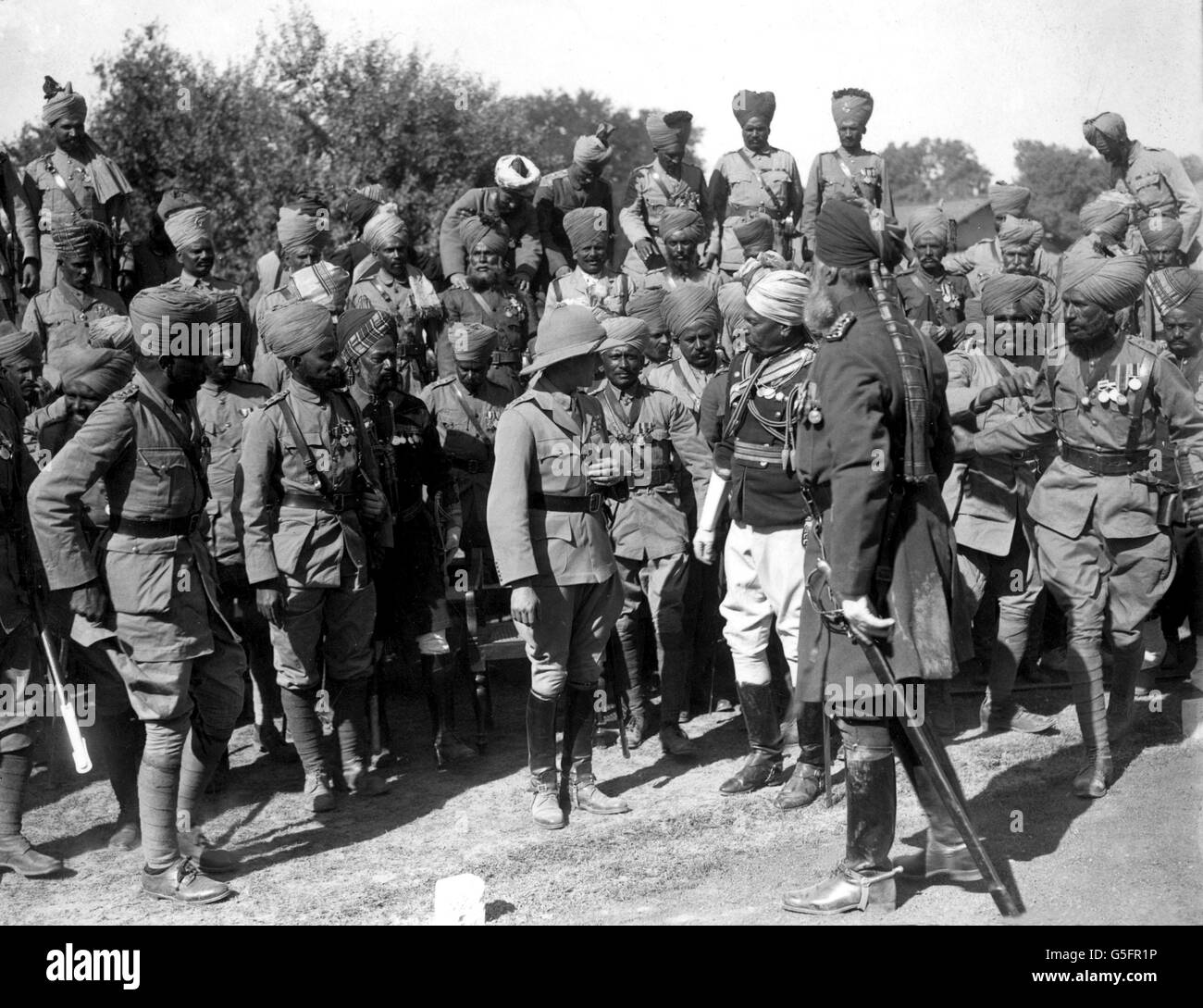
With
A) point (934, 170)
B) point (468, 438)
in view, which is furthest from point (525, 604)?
point (934, 170)

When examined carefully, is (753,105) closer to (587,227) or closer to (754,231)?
(754,231)

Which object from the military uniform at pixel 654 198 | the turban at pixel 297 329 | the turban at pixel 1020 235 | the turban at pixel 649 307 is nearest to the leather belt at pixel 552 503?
the turban at pixel 297 329

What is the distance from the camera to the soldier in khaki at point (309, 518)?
6.19 meters

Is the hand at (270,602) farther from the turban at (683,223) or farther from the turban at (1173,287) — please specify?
the turban at (1173,287)

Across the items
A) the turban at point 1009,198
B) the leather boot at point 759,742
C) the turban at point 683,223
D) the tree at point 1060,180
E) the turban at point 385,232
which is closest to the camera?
the leather boot at point 759,742

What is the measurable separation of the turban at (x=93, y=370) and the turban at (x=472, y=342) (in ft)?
7.05

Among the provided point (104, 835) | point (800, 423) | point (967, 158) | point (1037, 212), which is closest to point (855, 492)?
point (800, 423)

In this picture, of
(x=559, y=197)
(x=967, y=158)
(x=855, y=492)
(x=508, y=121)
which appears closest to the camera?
(x=855, y=492)

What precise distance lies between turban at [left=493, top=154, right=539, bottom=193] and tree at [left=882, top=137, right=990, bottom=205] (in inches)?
821

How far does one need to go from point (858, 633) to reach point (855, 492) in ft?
1.63

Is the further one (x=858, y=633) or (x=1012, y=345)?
(x=1012, y=345)

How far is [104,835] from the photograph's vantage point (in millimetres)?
6402

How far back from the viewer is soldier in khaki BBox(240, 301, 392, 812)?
619 centimetres

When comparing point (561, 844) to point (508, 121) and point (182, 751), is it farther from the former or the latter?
point (508, 121)
